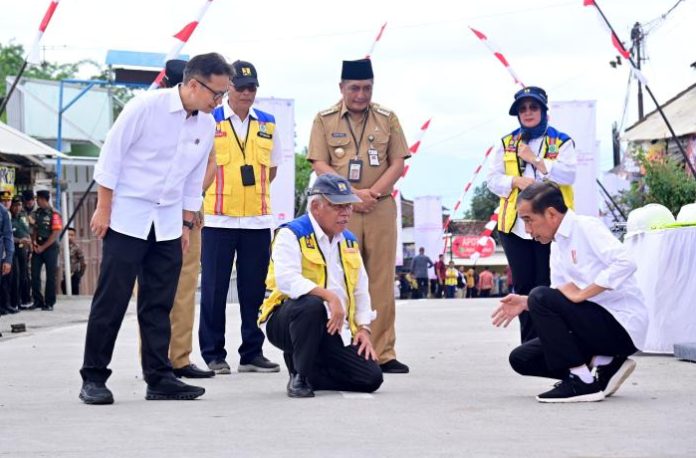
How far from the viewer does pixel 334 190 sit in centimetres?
823

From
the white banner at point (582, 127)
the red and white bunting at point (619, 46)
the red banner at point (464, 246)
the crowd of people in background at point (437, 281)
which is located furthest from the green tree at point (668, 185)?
the red banner at point (464, 246)

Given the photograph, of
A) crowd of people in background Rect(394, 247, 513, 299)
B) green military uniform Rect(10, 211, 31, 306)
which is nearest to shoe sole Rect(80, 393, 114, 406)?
green military uniform Rect(10, 211, 31, 306)

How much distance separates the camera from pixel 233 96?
966 centimetres

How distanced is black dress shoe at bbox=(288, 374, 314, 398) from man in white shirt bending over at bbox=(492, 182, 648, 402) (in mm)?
1098

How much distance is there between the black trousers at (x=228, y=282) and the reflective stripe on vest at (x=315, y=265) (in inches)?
49.9

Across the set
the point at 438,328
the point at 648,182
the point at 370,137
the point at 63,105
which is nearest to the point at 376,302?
the point at 370,137

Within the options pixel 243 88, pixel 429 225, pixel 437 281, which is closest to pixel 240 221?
pixel 243 88

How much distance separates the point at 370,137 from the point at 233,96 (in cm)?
97

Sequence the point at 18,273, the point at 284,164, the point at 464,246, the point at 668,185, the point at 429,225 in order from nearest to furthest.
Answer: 1. the point at 668,185
2. the point at 18,273
3. the point at 284,164
4. the point at 429,225
5. the point at 464,246

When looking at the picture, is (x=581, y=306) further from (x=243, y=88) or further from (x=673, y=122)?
(x=673, y=122)

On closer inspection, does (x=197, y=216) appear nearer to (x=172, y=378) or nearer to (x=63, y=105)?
(x=172, y=378)

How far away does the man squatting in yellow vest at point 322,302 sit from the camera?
8039 mm

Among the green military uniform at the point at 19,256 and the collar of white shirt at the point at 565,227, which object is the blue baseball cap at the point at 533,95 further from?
the green military uniform at the point at 19,256

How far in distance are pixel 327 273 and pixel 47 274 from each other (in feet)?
46.6
